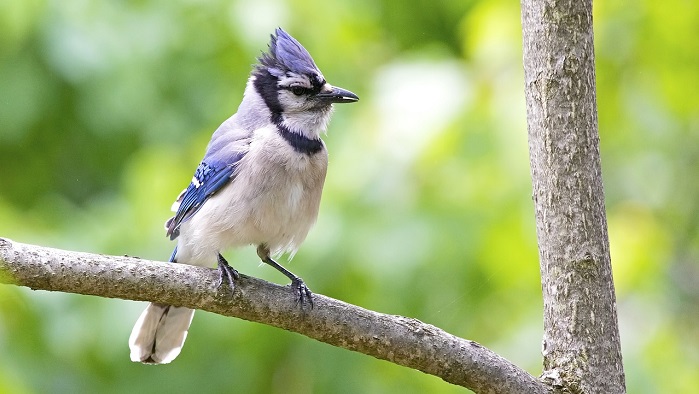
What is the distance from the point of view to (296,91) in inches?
137

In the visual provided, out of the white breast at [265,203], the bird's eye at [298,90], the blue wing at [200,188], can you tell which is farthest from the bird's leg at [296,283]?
the bird's eye at [298,90]

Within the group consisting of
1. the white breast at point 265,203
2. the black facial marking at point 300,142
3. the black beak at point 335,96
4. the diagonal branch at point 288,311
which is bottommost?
the diagonal branch at point 288,311

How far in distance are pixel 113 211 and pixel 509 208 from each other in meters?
1.73

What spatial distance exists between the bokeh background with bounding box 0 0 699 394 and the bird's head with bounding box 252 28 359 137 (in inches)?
12.2

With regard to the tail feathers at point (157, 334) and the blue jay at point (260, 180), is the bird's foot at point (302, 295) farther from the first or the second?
the tail feathers at point (157, 334)

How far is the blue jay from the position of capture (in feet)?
10.8

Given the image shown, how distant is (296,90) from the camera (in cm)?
349

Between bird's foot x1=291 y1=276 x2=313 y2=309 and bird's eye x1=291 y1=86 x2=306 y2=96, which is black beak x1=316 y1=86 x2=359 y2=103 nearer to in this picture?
bird's eye x1=291 y1=86 x2=306 y2=96

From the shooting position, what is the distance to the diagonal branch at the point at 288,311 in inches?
94.0

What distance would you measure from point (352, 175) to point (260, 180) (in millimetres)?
573

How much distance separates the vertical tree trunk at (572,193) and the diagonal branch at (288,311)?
0.16m

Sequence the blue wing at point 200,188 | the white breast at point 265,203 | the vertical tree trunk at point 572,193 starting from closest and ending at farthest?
1. the vertical tree trunk at point 572,193
2. the white breast at point 265,203
3. the blue wing at point 200,188

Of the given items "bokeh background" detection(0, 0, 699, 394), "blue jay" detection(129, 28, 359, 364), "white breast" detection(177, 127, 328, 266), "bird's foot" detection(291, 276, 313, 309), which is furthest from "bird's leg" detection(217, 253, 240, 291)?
"bokeh background" detection(0, 0, 699, 394)

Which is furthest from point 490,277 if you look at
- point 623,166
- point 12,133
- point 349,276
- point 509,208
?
point 12,133
